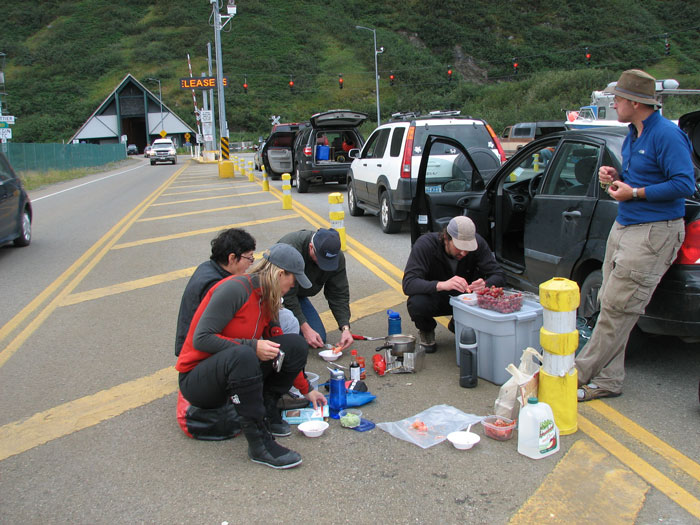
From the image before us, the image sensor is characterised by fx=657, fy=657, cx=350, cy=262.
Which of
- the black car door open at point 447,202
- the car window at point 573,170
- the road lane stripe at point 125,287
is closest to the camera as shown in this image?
the car window at point 573,170

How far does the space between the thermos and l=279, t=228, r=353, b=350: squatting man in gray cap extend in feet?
2.96

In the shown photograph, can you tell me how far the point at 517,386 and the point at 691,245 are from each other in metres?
1.43

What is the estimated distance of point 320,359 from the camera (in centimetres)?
532

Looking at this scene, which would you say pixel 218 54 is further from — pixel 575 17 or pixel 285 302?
pixel 575 17

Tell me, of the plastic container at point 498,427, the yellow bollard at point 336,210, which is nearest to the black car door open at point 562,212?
the plastic container at point 498,427

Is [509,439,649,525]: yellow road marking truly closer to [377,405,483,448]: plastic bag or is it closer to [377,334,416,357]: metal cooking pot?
[377,405,483,448]: plastic bag

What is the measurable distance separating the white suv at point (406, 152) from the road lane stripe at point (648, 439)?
19.7 ft

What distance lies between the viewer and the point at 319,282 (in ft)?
17.7

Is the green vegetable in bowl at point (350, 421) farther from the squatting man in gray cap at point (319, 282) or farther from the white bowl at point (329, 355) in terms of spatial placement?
the white bowl at point (329, 355)

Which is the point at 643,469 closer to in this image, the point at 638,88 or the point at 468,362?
the point at 468,362

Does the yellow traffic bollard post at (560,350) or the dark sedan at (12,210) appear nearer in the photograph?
the yellow traffic bollard post at (560,350)

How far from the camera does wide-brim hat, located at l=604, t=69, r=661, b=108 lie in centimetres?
388

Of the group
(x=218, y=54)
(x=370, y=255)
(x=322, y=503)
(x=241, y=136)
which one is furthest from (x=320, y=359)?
(x=241, y=136)

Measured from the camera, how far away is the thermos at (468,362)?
457cm
